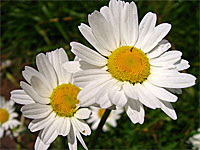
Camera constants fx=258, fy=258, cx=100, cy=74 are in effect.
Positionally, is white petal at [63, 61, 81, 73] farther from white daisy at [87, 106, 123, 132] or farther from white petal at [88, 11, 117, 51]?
white daisy at [87, 106, 123, 132]

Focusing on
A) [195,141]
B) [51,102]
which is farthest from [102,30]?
[195,141]

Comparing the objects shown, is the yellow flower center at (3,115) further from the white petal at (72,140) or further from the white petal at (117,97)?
the white petal at (117,97)

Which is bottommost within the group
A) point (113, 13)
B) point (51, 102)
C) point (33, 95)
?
point (51, 102)

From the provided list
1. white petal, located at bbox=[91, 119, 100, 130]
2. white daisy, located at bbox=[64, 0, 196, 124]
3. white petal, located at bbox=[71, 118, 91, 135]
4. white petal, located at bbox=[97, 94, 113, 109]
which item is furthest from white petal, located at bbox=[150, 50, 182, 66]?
white petal, located at bbox=[91, 119, 100, 130]

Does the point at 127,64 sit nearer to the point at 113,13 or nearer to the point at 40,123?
the point at 113,13

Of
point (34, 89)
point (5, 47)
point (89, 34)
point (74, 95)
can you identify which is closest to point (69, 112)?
point (74, 95)

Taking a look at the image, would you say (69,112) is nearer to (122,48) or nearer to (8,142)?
(122,48)
